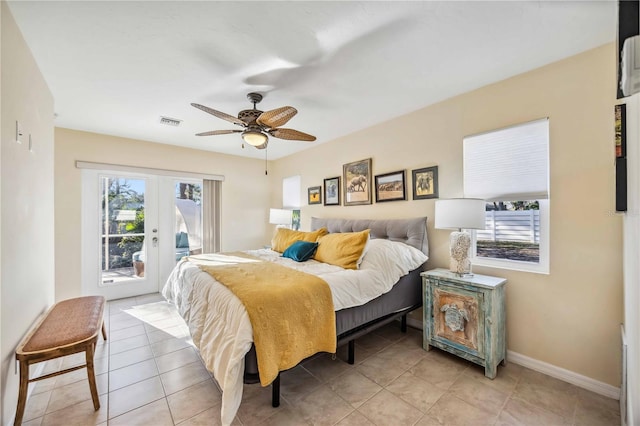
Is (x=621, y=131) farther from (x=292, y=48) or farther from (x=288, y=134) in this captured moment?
(x=288, y=134)

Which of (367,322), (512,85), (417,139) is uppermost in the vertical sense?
(512,85)

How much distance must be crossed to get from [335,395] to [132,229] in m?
4.00

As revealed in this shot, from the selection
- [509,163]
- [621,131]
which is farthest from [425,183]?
[621,131]

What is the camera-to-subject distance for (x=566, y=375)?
1.97 m

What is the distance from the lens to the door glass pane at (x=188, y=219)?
459cm

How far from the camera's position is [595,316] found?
187cm

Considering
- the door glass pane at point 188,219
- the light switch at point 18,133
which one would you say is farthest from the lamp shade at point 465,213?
the door glass pane at point 188,219

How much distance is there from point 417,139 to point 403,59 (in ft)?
3.72

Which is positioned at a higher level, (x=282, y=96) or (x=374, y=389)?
(x=282, y=96)

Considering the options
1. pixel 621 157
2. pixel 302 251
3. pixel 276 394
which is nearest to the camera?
pixel 621 157

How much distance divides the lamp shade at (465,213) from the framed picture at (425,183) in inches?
23.5

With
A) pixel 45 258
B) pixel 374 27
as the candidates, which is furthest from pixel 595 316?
pixel 45 258

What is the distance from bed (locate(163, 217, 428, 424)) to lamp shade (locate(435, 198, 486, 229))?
57 centimetres

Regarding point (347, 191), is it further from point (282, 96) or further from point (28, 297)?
point (28, 297)
